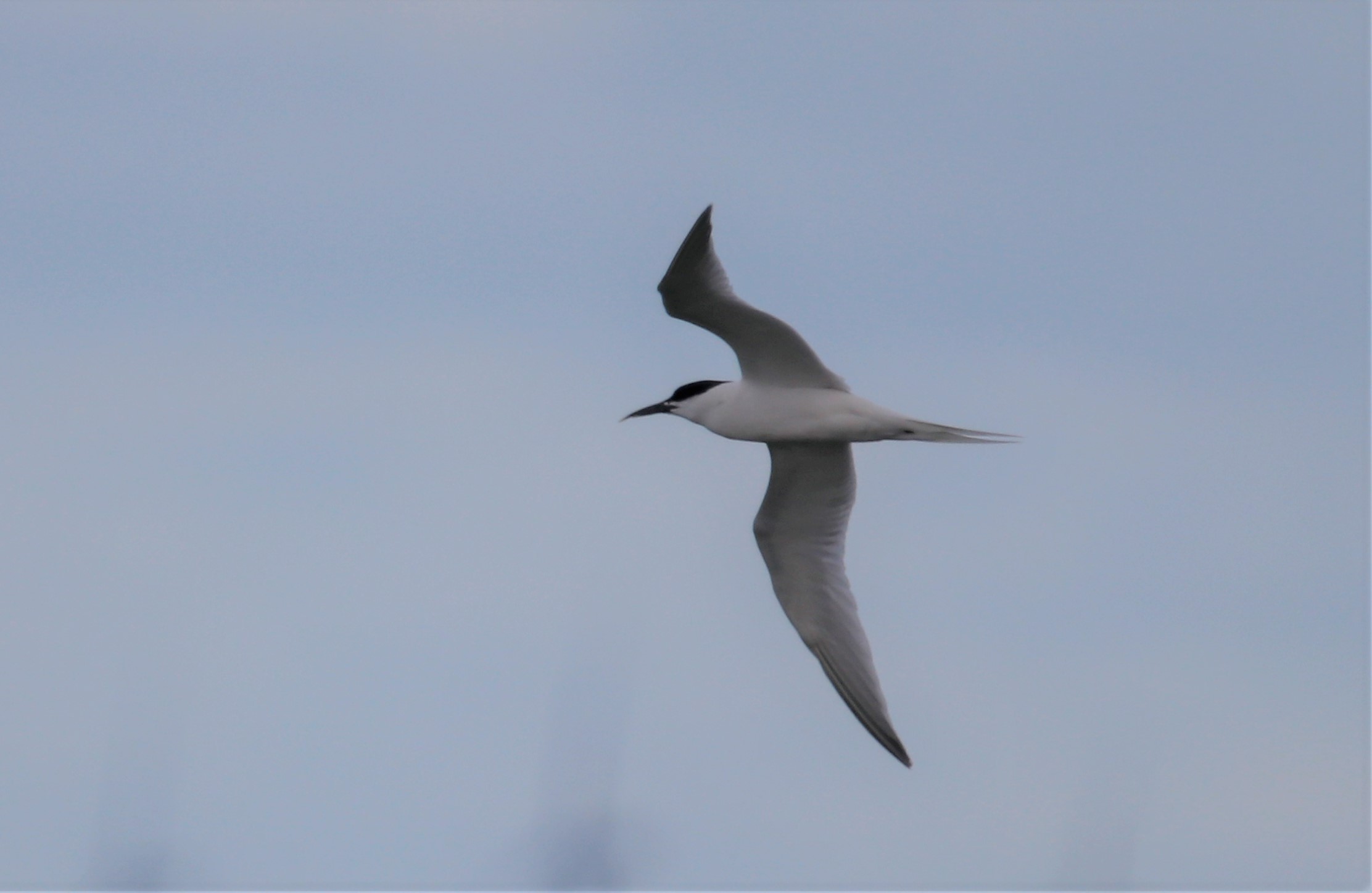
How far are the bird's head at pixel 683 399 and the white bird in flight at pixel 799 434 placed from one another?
0.03 ft

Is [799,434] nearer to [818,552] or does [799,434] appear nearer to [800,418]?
[800,418]

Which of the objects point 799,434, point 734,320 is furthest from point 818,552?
point 734,320

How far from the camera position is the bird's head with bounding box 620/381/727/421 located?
13258 mm

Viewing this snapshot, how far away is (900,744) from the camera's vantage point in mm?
12828

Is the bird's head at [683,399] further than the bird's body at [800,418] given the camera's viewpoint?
Yes

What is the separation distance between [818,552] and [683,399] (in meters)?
1.89

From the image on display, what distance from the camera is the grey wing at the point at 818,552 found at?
44.4 ft

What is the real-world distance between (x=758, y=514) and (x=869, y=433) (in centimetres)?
217

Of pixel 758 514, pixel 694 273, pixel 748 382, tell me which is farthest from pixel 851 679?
pixel 694 273

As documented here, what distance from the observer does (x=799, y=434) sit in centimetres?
1256

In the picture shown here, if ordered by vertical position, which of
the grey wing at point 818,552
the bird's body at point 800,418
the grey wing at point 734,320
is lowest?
the grey wing at point 818,552

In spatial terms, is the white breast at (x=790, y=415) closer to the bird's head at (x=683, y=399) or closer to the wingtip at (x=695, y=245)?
the bird's head at (x=683, y=399)

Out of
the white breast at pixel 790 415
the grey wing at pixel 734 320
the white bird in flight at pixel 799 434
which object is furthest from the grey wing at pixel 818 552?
the grey wing at pixel 734 320

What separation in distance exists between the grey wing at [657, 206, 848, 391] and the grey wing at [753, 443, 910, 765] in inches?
35.4
